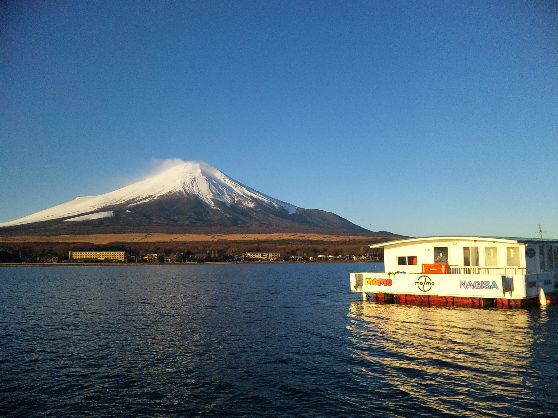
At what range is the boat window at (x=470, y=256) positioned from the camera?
43.7 meters

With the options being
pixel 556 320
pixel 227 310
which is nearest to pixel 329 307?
pixel 227 310

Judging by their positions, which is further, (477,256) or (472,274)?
(477,256)

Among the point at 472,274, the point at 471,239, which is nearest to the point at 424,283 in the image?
the point at 472,274

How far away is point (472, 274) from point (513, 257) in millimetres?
4181

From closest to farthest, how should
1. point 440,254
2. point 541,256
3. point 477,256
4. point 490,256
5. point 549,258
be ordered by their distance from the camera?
point 490,256
point 477,256
point 541,256
point 440,254
point 549,258

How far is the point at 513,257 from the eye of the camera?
4250 cm

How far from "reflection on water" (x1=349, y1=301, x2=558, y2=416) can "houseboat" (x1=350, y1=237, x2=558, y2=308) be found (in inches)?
83.8

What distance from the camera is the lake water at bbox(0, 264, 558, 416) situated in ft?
59.4

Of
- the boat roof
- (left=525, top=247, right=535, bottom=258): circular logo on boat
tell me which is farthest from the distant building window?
(left=525, top=247, right=535, bottom=258): circular logo on boat

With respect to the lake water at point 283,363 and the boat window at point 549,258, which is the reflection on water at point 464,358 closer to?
the lake water at point 283,363

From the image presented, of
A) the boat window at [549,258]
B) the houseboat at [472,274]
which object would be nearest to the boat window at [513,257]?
the houseboat at [472,274]

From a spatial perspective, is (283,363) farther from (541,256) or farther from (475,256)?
(541,256)

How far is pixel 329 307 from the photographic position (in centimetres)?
4800

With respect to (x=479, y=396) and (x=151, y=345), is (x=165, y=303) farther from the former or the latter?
(x=479, y=396)
